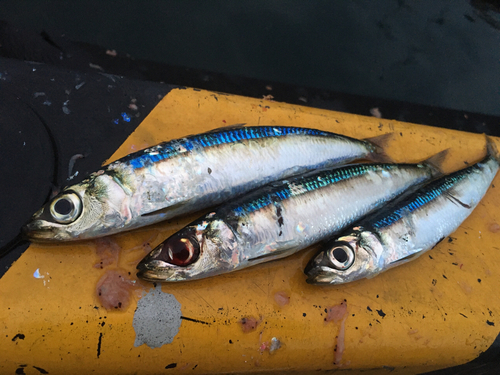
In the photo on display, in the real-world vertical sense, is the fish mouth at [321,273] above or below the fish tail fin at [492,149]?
below

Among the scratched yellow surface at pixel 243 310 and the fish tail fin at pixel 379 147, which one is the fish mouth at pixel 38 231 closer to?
the scratched yellow surface at pixel 243 310

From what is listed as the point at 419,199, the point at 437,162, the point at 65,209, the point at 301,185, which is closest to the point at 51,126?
the point at 65,209

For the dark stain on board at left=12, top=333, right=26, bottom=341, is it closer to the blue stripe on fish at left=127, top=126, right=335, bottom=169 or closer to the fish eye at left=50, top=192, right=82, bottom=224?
the fish eye at left=50, top=192, right=82, bottom=224

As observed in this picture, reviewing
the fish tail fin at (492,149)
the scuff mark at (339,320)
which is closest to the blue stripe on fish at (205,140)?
the scuff mark at (339,320)

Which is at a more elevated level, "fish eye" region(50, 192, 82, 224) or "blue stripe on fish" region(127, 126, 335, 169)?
"blue stripe on fish" region(127, 126, 335, 169)

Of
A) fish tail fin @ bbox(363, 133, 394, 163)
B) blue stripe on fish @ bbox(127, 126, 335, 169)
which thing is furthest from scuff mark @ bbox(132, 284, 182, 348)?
fish tail fin @ bbox(363, 133, 394, 163)

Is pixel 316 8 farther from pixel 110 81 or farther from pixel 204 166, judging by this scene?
pixel 204 166

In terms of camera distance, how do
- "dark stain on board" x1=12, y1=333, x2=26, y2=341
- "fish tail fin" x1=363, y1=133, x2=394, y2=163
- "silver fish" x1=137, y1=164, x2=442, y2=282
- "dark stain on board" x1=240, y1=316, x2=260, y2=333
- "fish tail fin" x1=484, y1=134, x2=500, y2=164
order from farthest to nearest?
"fish tail fin" x1=484, y1=134, x2=500, y2=164 → "fish tail fin" x1=363, y1=133, x2=394, y2=163 → "dark stain on board" x1=240, y1=316, x2=260, y2=333 → "silver fish" x1=137, y1=164, x2=442, y2=282 → "dark stain on board" x1=12, y1=333, x2=26, y2=341
